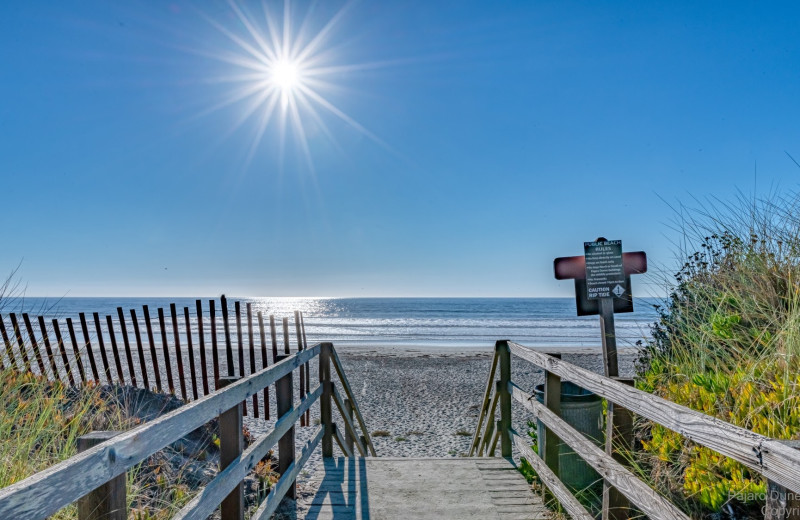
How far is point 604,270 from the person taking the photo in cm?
478

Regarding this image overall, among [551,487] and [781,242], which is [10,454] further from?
[781,242]

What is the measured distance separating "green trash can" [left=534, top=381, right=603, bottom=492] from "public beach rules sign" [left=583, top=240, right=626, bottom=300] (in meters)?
1.22

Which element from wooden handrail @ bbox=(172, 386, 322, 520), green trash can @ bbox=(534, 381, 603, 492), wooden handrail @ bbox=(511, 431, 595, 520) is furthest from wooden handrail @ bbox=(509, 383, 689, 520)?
wooden handrail @ bbox=(172, 386, 322, 520)

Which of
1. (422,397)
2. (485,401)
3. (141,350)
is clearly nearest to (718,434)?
(485,401)

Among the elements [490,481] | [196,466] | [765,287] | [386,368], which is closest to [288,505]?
[196,466]

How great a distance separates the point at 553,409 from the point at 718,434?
2088 mm

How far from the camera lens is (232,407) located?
257cm

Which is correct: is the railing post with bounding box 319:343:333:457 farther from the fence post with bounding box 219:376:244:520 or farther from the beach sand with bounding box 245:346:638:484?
the fence post with bounding box 219:376:244:520

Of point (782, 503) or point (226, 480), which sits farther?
point (226, 480)

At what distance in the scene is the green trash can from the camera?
3.69 meters

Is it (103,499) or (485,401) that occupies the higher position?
(103,499)

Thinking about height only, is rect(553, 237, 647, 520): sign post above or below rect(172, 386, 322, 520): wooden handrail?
above

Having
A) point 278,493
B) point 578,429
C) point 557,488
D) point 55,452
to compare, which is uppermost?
point 55,452

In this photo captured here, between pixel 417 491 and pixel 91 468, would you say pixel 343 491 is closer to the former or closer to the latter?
pixel 417 491
